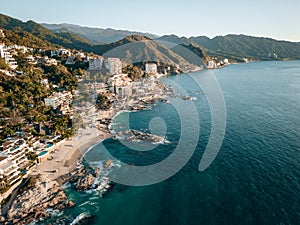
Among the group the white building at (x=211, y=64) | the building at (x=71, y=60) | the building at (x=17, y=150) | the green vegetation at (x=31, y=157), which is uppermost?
the building at (x=71, y=60)

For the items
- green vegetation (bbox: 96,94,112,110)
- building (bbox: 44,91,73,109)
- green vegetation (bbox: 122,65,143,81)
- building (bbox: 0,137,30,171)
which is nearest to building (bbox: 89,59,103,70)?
green vegetation (bbox: 122,65,143,81)

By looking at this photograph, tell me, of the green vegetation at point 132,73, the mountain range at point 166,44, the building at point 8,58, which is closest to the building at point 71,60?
the green vegetation at point 132,73

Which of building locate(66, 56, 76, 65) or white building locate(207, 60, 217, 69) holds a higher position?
building locate(66, 56, 76, 65)

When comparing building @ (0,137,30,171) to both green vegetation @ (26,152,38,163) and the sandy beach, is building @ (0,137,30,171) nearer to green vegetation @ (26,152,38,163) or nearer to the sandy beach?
green vegetation @ (26,152,38,163)

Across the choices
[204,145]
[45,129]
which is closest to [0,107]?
[45,129]

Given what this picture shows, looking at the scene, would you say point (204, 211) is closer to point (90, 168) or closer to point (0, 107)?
point (90, 168)

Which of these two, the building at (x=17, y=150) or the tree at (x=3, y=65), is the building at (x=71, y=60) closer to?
the tree at (x=3, y=65)
